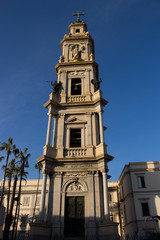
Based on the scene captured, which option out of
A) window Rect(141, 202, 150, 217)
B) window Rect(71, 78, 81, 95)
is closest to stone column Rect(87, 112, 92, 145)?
window Rect(71, 78, 81, 95)

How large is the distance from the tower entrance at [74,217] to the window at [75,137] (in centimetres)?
587

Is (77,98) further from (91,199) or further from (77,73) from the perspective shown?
(91,199)

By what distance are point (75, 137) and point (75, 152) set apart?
9.89 feet

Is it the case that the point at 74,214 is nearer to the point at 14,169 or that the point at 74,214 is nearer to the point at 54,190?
the point at 54,190

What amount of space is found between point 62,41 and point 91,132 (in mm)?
16556

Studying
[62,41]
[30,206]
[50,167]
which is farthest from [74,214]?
[30,206]

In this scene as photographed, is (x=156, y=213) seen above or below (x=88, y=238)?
above

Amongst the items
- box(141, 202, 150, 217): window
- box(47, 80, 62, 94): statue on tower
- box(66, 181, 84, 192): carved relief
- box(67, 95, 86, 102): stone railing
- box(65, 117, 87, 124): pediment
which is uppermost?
box(47, 80, 62, 94): statue on tower

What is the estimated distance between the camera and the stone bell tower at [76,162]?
16.0 metres

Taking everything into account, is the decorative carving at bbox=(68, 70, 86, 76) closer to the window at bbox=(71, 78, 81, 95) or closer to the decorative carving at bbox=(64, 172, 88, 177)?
the window at bbox=(71, 78, 81, 95)

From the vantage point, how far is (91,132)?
2044 centimetres

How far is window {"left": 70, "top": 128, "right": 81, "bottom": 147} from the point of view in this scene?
2112 cm

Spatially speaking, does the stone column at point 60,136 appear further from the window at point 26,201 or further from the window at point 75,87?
the window at point 26,201

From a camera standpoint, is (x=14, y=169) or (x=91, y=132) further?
(x=14, y=169)
